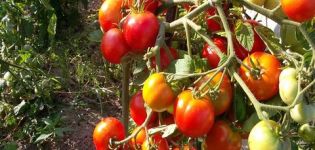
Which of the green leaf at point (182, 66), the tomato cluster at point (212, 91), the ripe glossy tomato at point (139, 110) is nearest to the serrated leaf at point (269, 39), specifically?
the tomato cluster at point (212, 91)

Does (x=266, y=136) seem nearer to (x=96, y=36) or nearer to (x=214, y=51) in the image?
(x=214, y=51)

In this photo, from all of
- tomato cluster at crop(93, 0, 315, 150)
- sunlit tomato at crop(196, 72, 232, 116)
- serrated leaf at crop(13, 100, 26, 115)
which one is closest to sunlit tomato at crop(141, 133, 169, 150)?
tomato cluster at crop(93, 0, 315, 150)

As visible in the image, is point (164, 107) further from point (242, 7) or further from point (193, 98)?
point (242, 7)

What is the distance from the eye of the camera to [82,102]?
233 centimetres

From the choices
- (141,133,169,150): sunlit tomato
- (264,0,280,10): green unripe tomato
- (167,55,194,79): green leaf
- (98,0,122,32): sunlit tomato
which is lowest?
(141,133,169,150): sunlit tomato

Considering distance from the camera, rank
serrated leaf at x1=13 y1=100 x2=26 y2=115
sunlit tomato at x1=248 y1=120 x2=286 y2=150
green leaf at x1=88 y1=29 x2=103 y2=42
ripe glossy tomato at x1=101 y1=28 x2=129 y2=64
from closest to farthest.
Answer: sunlit tomato at x1=248 y1=120 x2=286 y2=150
ripe glossy tomato at x1=101 y1=28 x2=129 y2=64
green leaf at x1=88 y1=29 x2=103 y2=42
serrated leaf at x1=13 y1=100 x2=26 y2=115

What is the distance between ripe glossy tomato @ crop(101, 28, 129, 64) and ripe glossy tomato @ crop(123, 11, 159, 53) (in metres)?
0.01

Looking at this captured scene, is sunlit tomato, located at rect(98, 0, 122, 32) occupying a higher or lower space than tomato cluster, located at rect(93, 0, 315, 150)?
higher

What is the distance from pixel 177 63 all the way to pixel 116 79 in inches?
62.9

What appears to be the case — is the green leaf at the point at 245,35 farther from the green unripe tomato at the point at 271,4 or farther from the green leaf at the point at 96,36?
the green leaf at the point at 96,36

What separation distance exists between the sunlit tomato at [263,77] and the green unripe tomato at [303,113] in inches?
2.9

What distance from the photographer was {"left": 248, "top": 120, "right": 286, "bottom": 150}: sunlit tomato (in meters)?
0.74

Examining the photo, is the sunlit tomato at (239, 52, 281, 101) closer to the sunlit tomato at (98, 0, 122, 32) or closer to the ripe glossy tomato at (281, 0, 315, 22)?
the ripe glossy tomato at (281, 0, 315, 22)

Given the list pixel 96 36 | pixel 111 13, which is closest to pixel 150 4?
pixel 111 13
